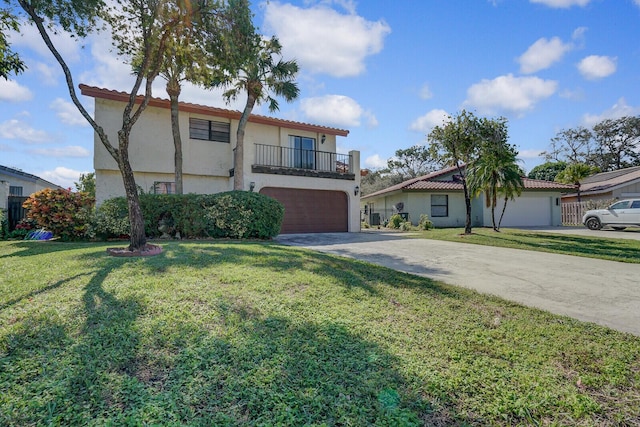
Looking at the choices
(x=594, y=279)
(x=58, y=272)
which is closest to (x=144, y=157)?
(x=58, y=272)

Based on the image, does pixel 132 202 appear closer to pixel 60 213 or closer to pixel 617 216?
pixel 60 213

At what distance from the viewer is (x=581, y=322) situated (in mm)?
3568

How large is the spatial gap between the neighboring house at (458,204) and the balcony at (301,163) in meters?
6.09

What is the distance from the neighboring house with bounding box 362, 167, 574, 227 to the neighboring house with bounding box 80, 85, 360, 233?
6.71m

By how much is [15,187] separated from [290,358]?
2567 centimetres

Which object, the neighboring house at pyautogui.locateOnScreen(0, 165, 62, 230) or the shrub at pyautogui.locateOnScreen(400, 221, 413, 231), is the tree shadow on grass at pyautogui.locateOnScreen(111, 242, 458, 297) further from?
the shrub at pyautogui.locateOnScreen(400, 221, 413, 231)

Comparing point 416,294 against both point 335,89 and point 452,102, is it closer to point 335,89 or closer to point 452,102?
point 335,89

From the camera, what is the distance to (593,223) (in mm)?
17578

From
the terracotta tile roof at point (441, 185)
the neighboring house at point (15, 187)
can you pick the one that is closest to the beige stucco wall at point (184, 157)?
the neighboring house at point (15, 187)

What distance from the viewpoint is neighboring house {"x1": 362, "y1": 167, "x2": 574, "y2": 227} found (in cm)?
2180

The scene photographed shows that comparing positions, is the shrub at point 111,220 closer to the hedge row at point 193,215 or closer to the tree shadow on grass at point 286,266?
the hedge row at point 193,215

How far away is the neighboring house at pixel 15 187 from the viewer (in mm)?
11133

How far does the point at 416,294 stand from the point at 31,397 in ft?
12.8

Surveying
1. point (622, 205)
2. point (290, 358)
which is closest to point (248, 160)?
point (290, 358)
